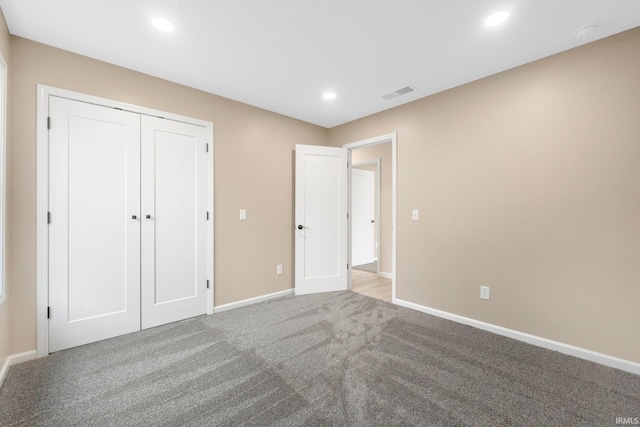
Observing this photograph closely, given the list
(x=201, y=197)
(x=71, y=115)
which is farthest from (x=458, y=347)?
(x=71, y=115)

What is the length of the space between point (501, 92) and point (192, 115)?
10.5 feet

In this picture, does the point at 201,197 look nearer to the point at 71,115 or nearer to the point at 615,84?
the point at 71,115

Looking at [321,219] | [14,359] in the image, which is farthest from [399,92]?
[14,359]

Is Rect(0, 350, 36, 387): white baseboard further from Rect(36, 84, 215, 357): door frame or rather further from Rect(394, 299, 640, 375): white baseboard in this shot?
Rect(394, 299, 640, 375): white baseboard

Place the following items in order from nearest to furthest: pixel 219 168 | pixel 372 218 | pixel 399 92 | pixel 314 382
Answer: pixel 314 382, pixel 399 92, pixel 219 168, pixel 372 218

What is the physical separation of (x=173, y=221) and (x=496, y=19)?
10.8 ft

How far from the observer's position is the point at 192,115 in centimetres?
290

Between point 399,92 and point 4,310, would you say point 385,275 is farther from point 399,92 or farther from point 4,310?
point 4,310

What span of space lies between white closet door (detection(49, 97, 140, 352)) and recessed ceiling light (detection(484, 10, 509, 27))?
10.1 ft

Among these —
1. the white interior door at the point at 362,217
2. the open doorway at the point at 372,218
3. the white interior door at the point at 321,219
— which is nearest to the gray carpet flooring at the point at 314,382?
the white interior door at the point at 321,219

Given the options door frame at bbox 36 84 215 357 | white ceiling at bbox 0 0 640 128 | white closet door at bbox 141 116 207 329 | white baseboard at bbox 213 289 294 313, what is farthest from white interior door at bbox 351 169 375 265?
door frame at bbox 36 84 215 357

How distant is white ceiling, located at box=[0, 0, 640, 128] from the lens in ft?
5.71

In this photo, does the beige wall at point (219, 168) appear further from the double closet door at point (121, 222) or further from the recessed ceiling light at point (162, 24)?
the recessed ceiling light at point (162, 24)

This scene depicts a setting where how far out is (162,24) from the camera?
191cm
